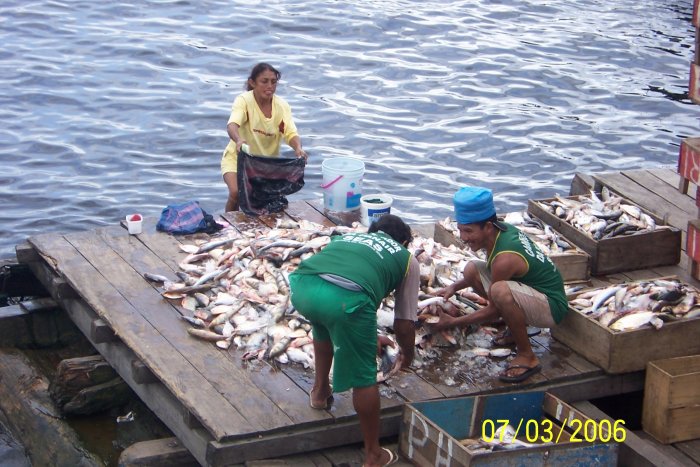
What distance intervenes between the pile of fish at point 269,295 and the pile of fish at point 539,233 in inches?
18.0

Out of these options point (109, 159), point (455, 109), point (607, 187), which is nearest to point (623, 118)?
point (455, 109)

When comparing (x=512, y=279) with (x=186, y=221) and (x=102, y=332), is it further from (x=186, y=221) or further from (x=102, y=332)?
(x=186, y=221)

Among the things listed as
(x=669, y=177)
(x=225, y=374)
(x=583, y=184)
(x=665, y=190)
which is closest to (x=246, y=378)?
(x=225, y=374)

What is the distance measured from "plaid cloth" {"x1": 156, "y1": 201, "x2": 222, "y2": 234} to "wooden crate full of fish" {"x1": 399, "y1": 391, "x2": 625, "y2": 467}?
3.36 m

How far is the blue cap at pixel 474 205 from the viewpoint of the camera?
21.7 ft

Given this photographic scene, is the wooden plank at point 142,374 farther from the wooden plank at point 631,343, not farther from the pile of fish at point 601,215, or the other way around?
the pile of fish at point 601,215

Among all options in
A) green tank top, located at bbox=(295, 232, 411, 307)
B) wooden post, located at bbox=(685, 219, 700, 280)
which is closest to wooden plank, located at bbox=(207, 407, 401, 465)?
green tank top, located at bbox=(295, 232, 411, 307)

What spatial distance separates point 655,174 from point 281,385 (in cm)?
546

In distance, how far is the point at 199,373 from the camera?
672 cm

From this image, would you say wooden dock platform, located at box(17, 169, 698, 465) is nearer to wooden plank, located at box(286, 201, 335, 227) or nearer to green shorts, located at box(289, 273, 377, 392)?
green shorts, located at box(289, 273, 377, 392)

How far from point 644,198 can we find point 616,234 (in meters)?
1.39

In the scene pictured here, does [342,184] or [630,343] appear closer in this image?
[630,343]

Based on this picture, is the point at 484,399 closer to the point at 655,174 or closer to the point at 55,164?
the point at 655,174
